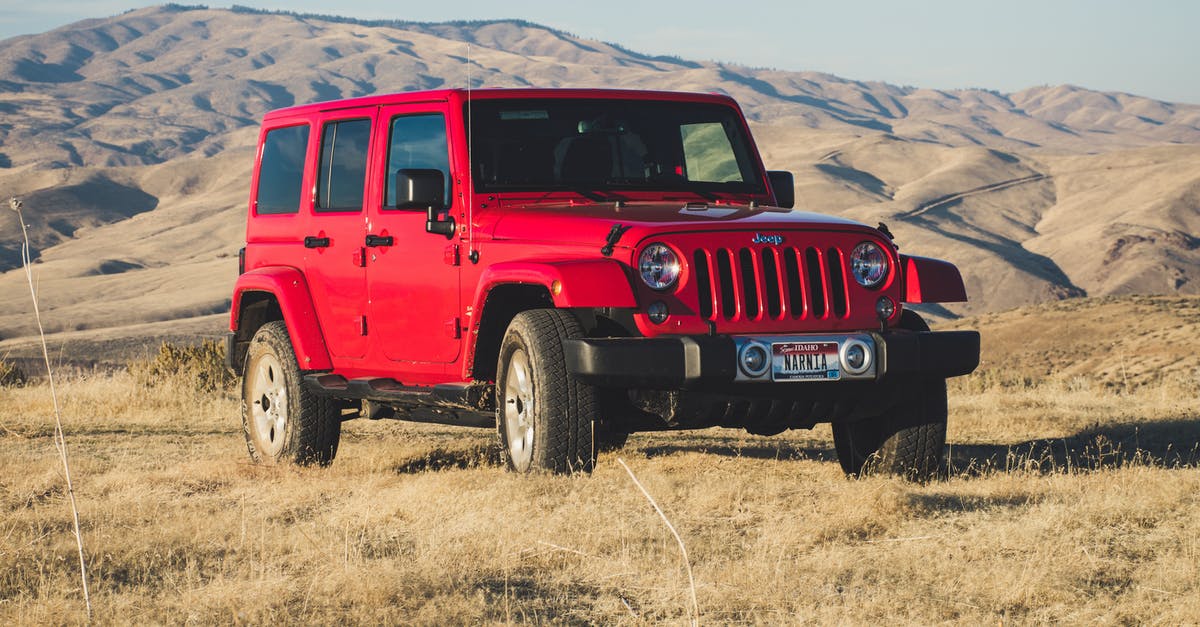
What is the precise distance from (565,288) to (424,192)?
1.41 metres

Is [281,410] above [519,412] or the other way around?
the other way around

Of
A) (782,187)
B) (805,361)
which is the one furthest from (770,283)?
(782,187)

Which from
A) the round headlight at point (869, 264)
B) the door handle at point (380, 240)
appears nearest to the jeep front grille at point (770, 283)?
the round headlight at point (869, 264)

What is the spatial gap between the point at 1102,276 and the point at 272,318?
80.0 meters

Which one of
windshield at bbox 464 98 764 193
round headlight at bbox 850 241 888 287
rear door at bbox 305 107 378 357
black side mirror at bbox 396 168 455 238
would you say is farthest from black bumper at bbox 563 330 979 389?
rear door at bbox 305 107 378 357

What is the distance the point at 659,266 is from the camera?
6883mm

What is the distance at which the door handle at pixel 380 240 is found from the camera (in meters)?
8.49

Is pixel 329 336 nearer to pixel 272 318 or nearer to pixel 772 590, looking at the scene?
pixel 272 318

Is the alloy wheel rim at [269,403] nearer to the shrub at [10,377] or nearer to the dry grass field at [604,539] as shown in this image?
the dry grass field at [604,539]

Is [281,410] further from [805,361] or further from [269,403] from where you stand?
[805,361]

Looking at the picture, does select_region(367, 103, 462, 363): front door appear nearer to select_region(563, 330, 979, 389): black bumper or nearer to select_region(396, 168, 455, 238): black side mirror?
select_region(396, 168, 455, 238): black side mirror

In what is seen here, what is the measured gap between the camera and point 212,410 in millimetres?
13641

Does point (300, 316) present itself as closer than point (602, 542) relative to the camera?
No

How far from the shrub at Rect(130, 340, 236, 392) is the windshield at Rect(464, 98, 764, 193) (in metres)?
8.54
